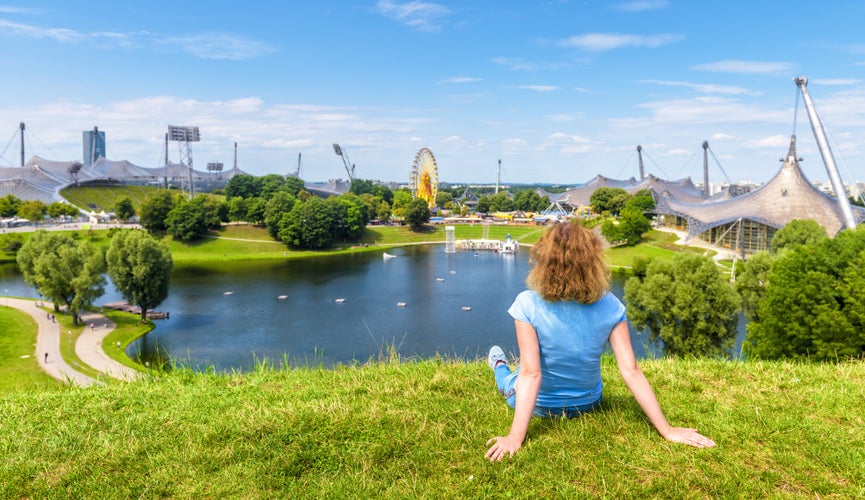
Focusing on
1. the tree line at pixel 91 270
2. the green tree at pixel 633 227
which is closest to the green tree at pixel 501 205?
the green tree at pixel 633 227

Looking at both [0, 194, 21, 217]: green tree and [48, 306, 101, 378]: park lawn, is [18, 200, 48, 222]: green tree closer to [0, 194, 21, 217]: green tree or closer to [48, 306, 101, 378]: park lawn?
[0, 194, 21, 217]: green tree

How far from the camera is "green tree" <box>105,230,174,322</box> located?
27.4 m

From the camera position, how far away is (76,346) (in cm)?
2295

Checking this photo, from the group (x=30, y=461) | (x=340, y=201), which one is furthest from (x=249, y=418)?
(x=340, y=201)

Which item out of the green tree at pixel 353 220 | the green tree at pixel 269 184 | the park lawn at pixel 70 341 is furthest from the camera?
the green tree at pixel 269 184

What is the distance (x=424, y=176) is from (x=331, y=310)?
64.5 metres

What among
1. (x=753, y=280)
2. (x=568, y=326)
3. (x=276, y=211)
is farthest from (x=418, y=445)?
(x=276, y=211)

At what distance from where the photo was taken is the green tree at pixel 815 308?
46.9 ft

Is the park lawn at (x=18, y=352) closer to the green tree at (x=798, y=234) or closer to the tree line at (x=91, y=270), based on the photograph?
the tree line at (x=91, y=270)

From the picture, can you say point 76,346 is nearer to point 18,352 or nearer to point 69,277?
point 18,352

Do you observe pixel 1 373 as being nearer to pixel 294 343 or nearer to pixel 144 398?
pixel 294 343

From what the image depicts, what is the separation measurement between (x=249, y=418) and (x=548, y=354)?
6.56ft

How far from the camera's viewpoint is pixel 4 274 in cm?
4191

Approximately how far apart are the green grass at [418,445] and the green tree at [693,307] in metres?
15.1
